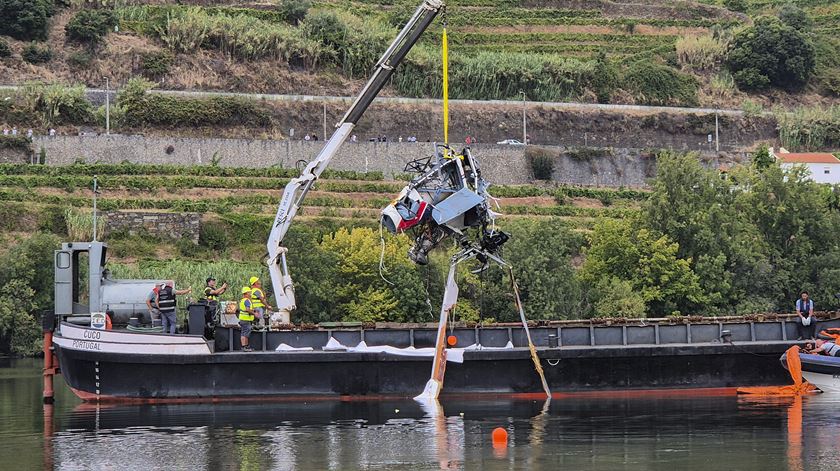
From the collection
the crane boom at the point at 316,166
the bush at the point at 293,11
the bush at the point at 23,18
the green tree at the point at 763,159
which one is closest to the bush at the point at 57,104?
→ the bush at the point at 23,18

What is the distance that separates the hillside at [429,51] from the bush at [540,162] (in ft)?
42.1

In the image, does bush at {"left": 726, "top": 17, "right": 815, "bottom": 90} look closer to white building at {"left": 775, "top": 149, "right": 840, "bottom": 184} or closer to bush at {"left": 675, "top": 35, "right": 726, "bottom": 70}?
bush at {"left": 675, "top": 35, "right": 726, "bottom": 70}

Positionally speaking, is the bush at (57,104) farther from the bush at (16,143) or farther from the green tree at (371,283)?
the green tree at (371,283)

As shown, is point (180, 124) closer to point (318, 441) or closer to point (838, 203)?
point (838, 203)

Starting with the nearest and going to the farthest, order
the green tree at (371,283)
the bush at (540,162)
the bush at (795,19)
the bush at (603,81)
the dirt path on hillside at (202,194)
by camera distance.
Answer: the green tree at (371,283)
the dirt path on hillside at (202,194)
the bush at (540,162)
the bush at (603,81)
the bush at (795,19)

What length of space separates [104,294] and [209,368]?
3.94 metres

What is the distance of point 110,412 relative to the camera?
36.5 meters

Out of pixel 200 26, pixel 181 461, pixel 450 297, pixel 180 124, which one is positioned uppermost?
pixel 200 26

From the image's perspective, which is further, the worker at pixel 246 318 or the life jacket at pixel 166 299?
the life jacket at pixel 166 299

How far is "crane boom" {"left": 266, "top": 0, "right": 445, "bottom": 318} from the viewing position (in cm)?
4022

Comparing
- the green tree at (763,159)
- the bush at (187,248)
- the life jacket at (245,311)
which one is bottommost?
the life jacket at (245,311)

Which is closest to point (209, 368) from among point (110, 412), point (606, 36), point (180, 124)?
point (110, 412)

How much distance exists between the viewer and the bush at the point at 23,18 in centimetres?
9375

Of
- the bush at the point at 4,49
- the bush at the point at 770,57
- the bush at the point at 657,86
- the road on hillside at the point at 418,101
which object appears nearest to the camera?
the road on hillside at the point at 418,101
